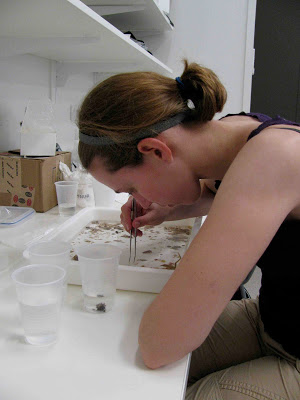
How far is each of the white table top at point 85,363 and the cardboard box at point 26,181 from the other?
0.70m

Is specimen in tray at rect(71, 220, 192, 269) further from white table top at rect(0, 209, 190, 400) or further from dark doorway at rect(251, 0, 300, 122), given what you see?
dark doorway at rect(251, 0, 300, 122)

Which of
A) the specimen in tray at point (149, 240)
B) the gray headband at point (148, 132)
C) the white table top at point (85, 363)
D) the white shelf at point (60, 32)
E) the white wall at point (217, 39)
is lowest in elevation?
the specimen in tray at point (149, 240)

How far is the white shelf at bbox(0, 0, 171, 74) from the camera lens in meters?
1.02

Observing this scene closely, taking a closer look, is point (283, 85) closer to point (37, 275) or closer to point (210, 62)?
point (210, 62)

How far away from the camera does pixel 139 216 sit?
1.25 metres

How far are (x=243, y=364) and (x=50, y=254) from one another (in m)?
0.51

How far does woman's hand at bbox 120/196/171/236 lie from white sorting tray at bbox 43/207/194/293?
66mm

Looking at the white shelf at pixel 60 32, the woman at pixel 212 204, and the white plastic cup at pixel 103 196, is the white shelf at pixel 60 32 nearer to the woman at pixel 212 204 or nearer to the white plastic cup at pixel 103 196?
the woman at pixel 212 204

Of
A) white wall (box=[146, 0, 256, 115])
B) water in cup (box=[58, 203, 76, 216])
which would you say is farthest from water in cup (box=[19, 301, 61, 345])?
white wall (box=[146, 0, 256, 115])

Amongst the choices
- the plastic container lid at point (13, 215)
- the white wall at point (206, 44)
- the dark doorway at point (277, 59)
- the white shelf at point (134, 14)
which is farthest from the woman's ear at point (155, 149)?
the dark doorway at point (277, 59)

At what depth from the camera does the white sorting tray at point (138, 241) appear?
875mm

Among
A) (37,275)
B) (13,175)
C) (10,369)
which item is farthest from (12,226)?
(10,369)

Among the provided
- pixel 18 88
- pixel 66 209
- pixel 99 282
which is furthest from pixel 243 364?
pixel 18 88

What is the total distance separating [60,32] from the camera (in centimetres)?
131
